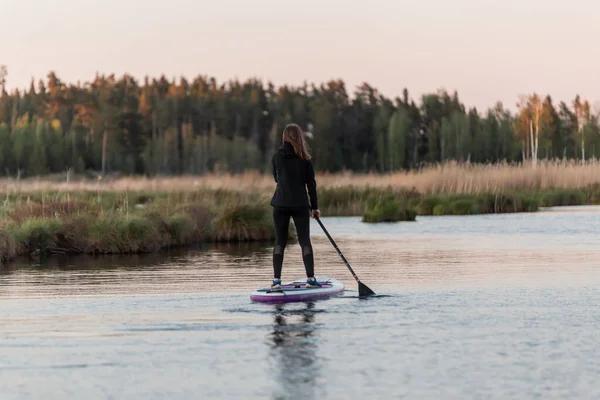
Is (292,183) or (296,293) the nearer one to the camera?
(296,293)

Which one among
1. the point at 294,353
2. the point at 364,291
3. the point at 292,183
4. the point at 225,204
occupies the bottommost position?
the point at 294,353

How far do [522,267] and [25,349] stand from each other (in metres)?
10.2

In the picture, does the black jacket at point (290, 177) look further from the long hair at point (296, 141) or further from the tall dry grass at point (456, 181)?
the tall dry grass at point (456, 181)

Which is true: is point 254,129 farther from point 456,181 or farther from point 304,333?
point 304,333

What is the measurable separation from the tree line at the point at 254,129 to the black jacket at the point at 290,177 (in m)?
99.5

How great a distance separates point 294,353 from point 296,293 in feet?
12.7

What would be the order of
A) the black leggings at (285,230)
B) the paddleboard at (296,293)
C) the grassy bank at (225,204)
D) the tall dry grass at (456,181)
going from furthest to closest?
the tall dry grass at (456,181), the grassy bank at (225,204), the black leggings at (285,230), the paddleboard at (296,293)

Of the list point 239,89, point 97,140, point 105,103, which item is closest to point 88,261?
point 97,140

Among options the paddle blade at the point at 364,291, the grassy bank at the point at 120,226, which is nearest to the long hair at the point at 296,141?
the paddle blade at the point at 364,291

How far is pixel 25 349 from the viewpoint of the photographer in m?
10.3

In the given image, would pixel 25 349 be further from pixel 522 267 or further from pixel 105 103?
pixel 105 103

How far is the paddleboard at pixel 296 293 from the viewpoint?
13.5m

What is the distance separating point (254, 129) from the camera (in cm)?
13062

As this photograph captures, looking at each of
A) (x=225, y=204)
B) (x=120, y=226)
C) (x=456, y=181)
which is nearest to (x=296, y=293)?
(x=120, y=226)
